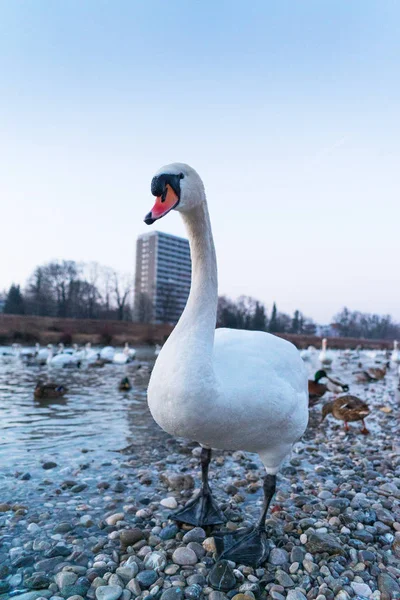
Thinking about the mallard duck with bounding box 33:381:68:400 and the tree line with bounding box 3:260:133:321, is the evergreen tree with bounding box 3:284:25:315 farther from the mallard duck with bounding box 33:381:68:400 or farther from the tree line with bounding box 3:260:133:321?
the mallard duck with bounding box 33:381:68:400

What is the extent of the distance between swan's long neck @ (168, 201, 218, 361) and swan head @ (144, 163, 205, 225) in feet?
0.54

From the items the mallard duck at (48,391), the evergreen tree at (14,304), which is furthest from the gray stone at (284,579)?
the evergreen tree at (14,304)

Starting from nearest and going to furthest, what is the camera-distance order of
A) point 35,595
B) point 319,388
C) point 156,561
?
point 35,595 → point 156,561 → point 319,388

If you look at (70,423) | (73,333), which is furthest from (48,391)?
(73,333)

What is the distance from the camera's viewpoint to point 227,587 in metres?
2.66

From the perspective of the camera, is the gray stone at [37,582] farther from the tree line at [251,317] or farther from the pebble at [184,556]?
the tree line at [251,317]

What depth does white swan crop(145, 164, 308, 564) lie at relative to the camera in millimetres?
2611

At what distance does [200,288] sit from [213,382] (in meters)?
0.81

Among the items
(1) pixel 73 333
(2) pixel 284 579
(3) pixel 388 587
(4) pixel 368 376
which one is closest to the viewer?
(3) pixel 388 587

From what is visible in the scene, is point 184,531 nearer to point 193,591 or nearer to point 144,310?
point 193,591

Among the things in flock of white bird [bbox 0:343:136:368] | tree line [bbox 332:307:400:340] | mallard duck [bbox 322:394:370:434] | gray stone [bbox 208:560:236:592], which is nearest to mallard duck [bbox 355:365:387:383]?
mallard duck [bbox 322:394:370:434]

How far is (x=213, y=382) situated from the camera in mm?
2617

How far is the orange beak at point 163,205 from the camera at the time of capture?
8.18 ft

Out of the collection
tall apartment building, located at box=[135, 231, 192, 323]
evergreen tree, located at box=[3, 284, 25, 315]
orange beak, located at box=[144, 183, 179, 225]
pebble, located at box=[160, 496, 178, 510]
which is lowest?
pebble, located at box=[160, 496, 178, 510]
